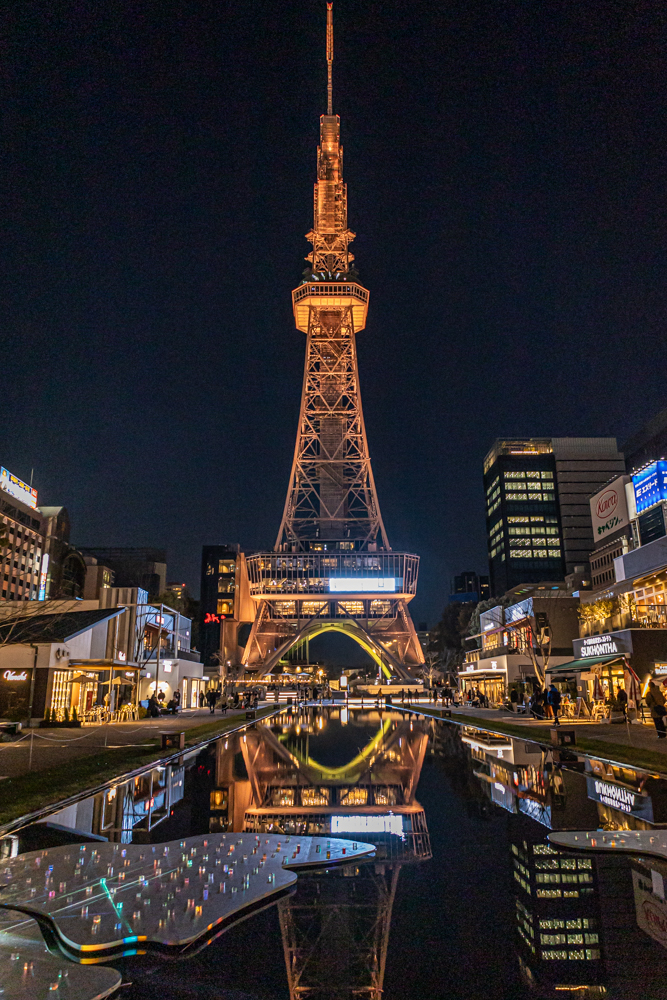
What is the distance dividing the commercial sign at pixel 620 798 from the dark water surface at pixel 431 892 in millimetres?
37

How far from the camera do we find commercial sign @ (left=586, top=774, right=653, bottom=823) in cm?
1026

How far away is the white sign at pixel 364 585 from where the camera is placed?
356 feet

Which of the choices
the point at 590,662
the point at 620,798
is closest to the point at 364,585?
the point at 590,662

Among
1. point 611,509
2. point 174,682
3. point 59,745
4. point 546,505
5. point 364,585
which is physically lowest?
point 59,745

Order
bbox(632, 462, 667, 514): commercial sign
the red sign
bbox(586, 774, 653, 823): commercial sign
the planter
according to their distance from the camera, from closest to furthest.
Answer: bbox(586, 774, 653, 823): commercial sign < the planter < bbox(632, 462, 667, 514): commercial sign < the red sign

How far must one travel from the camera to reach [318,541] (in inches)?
4397

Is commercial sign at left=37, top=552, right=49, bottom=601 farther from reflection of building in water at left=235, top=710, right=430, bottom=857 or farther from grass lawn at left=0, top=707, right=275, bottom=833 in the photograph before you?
reflection of building in water at left=235, top=710, right=430, bottom=857

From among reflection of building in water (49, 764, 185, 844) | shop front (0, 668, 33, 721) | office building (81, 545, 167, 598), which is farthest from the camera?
office building (81, 545, 167, 598)

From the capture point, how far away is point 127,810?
1105 centimetres

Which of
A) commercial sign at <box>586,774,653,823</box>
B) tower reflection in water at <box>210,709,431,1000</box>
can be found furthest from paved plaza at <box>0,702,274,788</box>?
commercial sign at <box>586,774,653,823</box>

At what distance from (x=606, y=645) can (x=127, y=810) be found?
98.7ft

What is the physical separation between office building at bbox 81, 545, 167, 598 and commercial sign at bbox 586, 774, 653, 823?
11559 centimetres

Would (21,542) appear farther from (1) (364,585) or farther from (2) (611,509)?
(2) (611,509)

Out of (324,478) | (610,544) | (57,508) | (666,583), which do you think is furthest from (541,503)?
(666,583)
